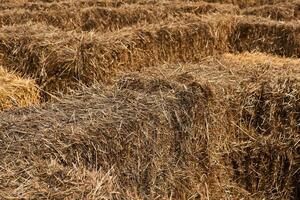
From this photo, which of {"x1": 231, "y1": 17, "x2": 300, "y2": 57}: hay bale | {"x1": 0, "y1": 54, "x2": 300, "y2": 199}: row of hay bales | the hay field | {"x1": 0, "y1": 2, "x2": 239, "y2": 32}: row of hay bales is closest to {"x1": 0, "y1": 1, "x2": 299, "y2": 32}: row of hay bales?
{"x1": 0, "y1": 2, "x2": 239, "y2": 32}: row of hay bales

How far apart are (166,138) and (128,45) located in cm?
363

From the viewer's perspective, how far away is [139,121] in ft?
13.9

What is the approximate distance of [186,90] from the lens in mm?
4762

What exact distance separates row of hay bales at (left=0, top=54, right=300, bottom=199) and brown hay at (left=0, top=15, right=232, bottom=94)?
1691 mm

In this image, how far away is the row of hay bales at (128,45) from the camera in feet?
23.7

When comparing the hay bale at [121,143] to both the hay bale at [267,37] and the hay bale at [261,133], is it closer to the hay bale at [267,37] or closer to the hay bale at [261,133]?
the hay bale at [261,133]

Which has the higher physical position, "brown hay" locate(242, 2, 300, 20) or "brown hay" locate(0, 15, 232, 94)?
"brown hay" locate(0, 15, 232, 94)

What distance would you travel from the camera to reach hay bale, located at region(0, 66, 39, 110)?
6172 millimetres

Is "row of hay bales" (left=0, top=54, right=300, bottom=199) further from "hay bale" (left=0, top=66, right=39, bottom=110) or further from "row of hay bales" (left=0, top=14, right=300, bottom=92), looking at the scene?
"row of hay bales" (left=0, top=14, right=300, bottom=92)

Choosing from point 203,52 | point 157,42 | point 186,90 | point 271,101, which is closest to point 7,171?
point 186,90

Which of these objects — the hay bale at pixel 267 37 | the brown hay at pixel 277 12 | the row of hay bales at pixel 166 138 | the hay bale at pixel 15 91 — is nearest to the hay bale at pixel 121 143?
the row of hay bales at pixel 166 138

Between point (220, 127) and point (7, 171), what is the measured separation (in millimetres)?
2314

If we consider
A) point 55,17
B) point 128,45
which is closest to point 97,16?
point 55,17

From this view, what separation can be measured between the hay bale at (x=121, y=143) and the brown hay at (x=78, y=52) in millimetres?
2115
